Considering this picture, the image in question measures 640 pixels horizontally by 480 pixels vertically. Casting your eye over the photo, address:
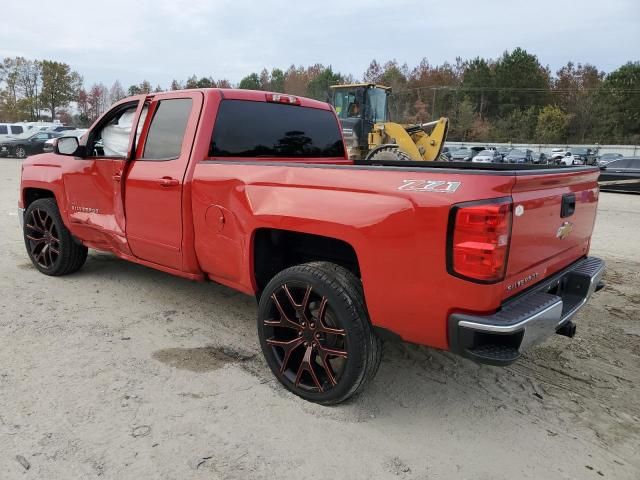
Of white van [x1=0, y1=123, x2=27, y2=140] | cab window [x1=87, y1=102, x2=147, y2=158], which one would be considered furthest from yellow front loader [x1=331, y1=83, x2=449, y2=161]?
white van [x1=0, y1=123, x2=27, y2=140]

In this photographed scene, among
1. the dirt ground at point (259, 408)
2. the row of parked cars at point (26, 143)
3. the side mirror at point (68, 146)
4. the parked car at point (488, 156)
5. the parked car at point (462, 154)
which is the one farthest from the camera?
the parked car at point (488, 156)

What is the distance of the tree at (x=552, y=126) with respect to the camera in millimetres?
64312

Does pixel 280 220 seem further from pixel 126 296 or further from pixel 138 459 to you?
pixel 126 296

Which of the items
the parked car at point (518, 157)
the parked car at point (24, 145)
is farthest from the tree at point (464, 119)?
the parked car at point (24, 145)

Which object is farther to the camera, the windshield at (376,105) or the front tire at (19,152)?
the front tire at (19,152)

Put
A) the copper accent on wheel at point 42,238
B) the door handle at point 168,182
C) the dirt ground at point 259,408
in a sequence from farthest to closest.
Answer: the copper accent on wheel at point 42,238, the door handle at point 168,182, the dirt ground at point 259,408

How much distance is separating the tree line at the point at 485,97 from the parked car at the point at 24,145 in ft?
117

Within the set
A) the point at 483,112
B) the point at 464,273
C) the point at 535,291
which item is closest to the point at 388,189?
the point at 464,273

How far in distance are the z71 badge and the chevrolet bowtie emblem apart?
973 millimetres

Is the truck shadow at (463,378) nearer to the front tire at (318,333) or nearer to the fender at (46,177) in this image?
the front tire at (318,333)

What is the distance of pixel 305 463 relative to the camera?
2531 millimetres

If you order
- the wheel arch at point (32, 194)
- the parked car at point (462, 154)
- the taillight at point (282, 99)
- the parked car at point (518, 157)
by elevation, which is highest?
the taillight at point (282, 99)

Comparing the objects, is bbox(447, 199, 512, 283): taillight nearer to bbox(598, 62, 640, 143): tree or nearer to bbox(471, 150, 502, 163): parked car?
bbox(471, 150, 502, 163): parked car

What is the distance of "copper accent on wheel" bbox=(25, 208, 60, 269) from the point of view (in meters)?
5.28
